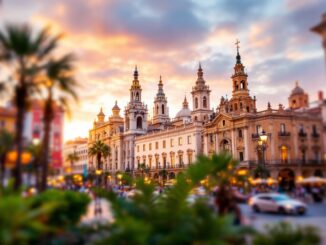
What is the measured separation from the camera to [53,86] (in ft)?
64.1

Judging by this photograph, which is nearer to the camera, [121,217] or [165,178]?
[121,217]

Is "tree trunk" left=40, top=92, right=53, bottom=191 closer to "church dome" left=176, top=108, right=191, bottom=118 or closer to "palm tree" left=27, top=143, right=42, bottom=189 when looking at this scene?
"palm tree" left=27, top=143, right=42, bottom=189

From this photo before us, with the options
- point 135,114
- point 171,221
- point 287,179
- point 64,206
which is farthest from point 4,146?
point 135,114

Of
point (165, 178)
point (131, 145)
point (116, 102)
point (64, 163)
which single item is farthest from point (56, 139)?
point (116, 102)

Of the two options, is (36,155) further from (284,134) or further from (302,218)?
(302,218)

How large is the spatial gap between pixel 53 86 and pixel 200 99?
2897 inches

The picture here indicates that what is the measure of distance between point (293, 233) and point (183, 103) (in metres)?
118

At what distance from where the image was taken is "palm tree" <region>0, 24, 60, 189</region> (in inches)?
639

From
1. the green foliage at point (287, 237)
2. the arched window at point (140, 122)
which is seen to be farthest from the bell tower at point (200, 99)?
the green foliage at point (287, 237)

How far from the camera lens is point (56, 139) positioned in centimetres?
1986

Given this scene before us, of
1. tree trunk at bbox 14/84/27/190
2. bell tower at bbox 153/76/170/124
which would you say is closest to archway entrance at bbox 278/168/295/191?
tree trunk at bbox 14/84/27/190

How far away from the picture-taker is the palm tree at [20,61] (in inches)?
639

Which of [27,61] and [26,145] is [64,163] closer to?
[26,145]

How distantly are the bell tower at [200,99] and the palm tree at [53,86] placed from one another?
232 feet
